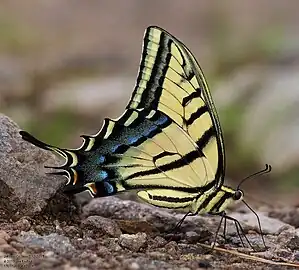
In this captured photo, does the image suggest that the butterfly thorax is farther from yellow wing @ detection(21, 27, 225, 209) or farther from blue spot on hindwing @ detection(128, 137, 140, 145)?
Result: blue spot on hindwing @ detection(128, 137, 140, 145)

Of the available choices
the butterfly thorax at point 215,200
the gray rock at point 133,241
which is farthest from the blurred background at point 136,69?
the gray rock at point 133,241

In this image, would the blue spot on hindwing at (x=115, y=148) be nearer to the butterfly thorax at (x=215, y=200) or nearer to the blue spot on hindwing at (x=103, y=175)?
the blue spot on hindwing at (x=103, y=175)

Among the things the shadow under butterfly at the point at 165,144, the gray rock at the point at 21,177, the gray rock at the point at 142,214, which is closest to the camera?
the gray rock at the point at 21,177

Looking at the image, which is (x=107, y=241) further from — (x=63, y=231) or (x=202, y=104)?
(x=202, y=104)

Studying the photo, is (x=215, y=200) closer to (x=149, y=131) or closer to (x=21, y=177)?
(x=149, y=131)

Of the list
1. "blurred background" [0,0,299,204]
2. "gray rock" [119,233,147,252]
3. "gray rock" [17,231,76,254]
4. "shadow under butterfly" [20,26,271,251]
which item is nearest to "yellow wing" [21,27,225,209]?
"shadow under butterfly" [20,26,271,251]

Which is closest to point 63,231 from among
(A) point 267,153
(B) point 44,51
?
(A) point 267,153
